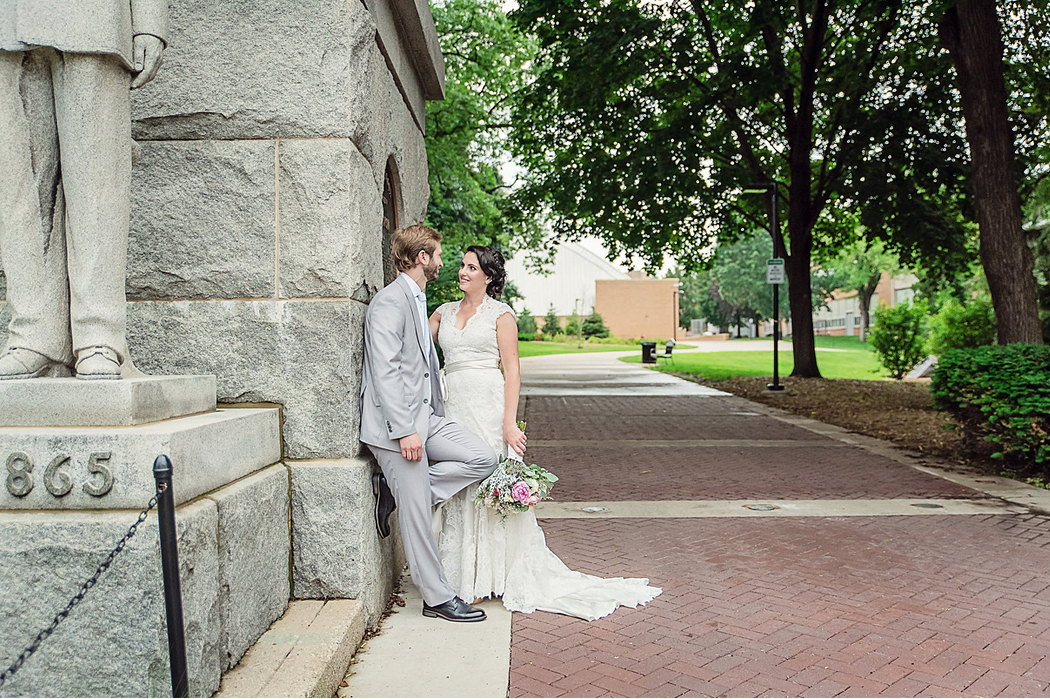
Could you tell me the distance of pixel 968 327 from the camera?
25.9 metres

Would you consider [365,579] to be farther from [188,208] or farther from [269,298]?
[188,208]

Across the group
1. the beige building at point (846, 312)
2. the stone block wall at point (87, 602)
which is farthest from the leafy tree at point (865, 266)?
the stone block wall at point (87, 602)

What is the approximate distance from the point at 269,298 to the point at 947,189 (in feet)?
61.8

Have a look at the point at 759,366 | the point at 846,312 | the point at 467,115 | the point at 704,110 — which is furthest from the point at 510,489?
the point at 846,312

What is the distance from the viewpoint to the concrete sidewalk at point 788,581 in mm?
3742

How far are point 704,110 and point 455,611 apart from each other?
1599cm

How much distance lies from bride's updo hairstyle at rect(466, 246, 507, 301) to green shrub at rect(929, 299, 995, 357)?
23.7m

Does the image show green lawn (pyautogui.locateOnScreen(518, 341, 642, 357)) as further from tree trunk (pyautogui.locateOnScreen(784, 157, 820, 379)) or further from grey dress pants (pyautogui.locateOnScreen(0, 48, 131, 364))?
grey dress pants (pyautogui.locateOnScreen(0, 48, 131, 364))

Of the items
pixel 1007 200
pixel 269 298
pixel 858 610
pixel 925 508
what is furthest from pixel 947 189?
pixel 269 298

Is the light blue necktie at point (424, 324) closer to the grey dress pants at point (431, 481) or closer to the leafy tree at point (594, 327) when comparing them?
the grey dress pants at point (431, 481)

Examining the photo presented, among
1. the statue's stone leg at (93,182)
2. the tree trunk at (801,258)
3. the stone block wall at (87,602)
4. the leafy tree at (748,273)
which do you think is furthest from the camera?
the leafy tree at (748,273)

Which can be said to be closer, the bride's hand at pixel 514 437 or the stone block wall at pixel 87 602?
the stone block wall at pixel 87 602

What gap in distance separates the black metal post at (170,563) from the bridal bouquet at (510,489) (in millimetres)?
2399

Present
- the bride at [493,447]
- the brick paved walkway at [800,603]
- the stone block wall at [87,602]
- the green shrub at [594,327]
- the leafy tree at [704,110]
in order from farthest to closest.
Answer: the green shrub at [594,327], the leafy tree at [704,110], the bride at [493,447], the brick paved walkway at [800,603], the stone block wall at [87,602]
